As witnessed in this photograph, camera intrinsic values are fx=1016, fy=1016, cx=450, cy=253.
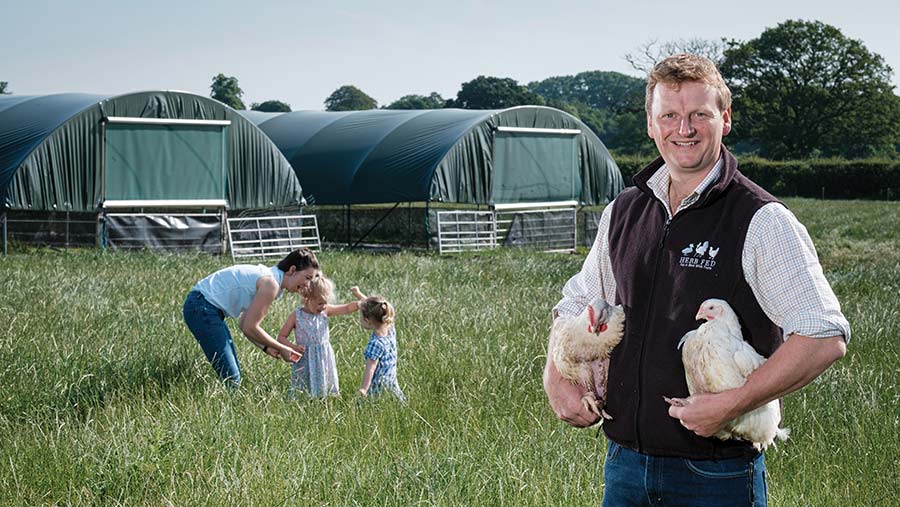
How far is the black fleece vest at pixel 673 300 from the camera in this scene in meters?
2.56

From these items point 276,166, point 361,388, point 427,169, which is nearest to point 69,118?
point 276,166

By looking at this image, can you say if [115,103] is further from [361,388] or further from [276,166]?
[361,388]

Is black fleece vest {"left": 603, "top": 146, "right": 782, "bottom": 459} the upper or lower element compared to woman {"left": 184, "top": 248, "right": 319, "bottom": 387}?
upper

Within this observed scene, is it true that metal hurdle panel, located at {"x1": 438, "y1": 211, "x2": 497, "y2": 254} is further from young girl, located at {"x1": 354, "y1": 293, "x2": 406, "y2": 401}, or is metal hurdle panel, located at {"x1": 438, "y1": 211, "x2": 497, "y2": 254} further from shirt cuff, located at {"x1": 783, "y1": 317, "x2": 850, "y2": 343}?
shirt cuff, located at {"x1": 783, "y1": 317, "x2": 850, "y2": 343}

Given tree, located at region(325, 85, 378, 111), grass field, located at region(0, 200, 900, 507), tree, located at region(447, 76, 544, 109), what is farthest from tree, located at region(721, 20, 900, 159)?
grass field, located at region(0, 200, 900, 507)

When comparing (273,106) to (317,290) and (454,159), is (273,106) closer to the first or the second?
(454,159)

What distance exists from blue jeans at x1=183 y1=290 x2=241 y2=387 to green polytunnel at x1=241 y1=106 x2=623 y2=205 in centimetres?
1554

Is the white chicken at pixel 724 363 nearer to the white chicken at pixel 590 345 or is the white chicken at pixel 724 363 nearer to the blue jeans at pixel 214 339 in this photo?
the white chicken at pixel 590 345

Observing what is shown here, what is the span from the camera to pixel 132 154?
20.7m

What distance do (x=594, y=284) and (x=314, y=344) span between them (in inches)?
164

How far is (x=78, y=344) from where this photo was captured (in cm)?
776

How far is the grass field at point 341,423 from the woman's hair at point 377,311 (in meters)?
0.58

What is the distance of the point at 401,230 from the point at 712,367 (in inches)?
917

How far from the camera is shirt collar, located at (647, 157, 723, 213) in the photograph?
8.71 ft
